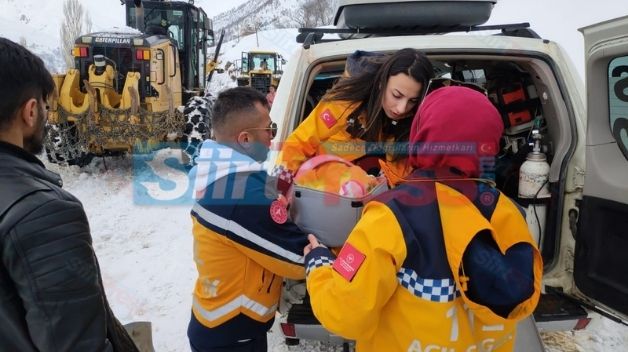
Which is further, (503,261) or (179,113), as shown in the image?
(179,113)

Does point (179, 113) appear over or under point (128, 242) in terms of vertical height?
over

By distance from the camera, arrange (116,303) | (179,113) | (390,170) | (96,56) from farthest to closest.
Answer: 1. (179,113)
2. (96,56)
3. (116,303)
4. (390,170)

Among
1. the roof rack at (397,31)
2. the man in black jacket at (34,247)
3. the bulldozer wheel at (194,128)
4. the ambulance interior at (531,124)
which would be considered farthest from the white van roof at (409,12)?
the bulldozer wheel at (194,128)

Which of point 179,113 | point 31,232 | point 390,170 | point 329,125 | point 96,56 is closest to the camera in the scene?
point 31,232

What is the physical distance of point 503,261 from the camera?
137 centimetres

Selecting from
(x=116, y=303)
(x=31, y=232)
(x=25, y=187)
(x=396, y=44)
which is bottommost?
(x=116, y=303)

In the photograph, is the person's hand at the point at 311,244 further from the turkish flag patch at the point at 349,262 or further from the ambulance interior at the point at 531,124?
the ambulance interior at the point at 531,124

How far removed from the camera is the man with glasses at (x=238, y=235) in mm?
1787

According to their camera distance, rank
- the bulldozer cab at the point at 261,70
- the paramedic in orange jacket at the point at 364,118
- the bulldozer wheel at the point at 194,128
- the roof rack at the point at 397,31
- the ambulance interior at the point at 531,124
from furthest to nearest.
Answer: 1. the bulldozer cab at the point at 261,70
2. the bulldozer wheel at the point at 194,128
3. the roof rack at the point at 397,31
4. the ambulance interior at the point at 531,124
5. the paramedic in orange jacket at the point at 364,118

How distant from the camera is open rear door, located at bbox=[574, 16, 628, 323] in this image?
72.6 inches

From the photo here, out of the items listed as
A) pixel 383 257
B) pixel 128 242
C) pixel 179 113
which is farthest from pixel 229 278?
pixel 179 113

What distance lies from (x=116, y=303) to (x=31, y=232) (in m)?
2.99

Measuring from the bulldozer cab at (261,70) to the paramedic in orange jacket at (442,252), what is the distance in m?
18.7

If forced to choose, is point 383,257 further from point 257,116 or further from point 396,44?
point 396,44
